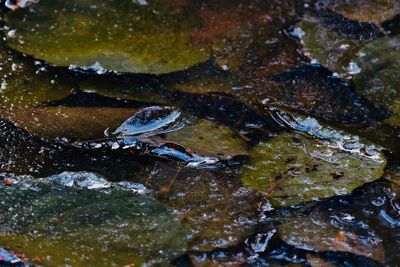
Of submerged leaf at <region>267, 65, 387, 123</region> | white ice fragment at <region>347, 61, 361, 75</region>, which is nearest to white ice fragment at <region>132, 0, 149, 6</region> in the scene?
submerged leaf at <region>267, 65, 387, 123</region>

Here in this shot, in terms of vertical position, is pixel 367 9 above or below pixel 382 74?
above

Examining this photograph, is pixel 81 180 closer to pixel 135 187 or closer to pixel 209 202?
pixel 135 187

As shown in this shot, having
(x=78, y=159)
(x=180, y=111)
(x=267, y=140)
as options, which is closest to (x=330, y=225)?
(x=267, y=140)

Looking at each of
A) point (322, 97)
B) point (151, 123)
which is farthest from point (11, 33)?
point (322, 97)

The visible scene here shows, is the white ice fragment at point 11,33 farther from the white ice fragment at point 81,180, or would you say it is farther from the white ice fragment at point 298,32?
the white ice fragment at point 298,32

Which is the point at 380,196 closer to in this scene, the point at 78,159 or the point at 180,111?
the point at 180,111

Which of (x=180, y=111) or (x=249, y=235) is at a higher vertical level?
(x=180, y=111)
